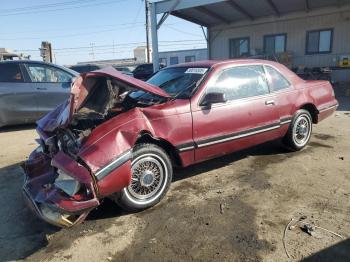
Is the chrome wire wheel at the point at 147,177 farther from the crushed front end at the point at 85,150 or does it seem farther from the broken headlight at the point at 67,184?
the broken headlight at the point at 67,184

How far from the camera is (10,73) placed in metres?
7.59

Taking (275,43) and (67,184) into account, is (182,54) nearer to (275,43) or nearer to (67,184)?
(275,43)

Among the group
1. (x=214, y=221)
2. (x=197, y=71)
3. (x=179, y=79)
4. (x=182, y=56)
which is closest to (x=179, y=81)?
(x=179, y=79)

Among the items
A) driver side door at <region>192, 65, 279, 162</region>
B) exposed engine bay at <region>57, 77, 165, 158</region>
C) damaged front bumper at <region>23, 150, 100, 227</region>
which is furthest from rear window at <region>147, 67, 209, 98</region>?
damaged front bumper at <region>23, 150, 100, 227</region>

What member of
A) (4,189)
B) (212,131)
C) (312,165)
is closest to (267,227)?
(212,131)

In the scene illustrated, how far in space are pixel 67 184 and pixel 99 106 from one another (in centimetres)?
Result: 117

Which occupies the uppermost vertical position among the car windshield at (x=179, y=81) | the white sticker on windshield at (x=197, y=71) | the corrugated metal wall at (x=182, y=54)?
→ the corrugated metal wall at (x=182, y=54)

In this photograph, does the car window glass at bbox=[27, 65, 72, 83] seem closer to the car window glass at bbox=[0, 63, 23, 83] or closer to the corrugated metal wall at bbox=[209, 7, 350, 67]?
the car window glass at bbox=[0, 63, 23, 83]

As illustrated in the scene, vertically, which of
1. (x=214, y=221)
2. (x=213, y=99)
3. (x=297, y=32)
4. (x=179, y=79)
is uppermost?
(x=297, y=32)

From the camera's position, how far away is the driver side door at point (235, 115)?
4.15 metres

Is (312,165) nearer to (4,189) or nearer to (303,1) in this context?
(4,189)

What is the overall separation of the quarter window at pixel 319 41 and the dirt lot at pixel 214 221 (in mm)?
12750

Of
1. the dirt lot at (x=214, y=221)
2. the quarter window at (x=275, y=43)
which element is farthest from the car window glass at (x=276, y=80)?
the quarter window at (x=275, y=43)

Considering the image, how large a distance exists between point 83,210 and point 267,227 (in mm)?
1770
